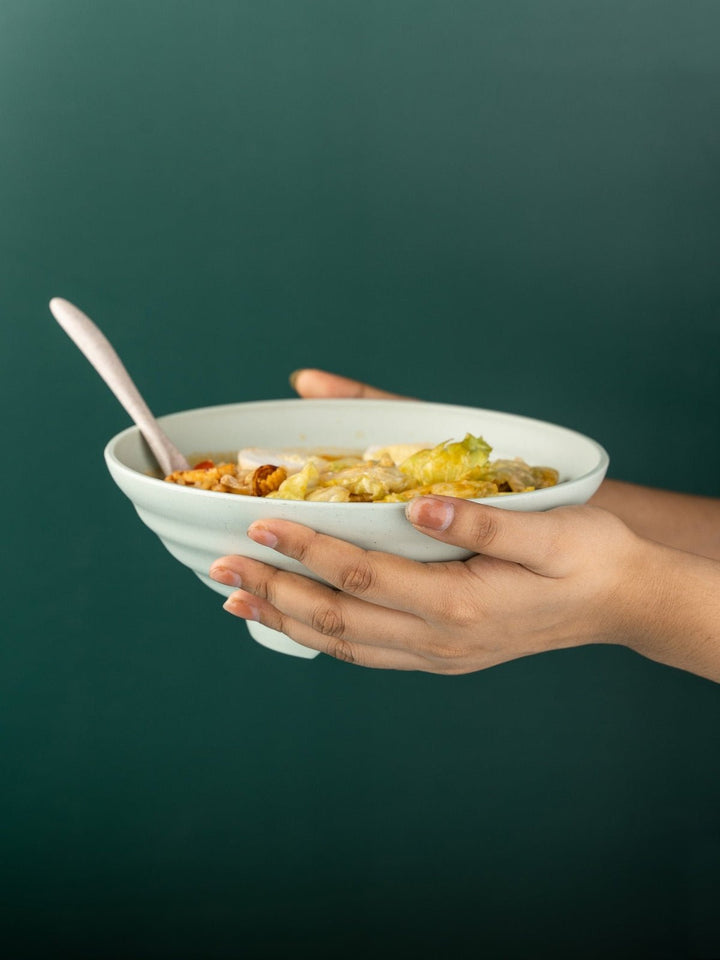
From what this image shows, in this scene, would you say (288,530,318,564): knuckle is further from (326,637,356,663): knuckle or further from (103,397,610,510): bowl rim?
(326,637,356,663): knuckle

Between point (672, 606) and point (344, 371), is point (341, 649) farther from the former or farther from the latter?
point (344, 371)

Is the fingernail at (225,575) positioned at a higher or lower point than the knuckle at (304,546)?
lower

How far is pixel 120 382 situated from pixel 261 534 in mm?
384

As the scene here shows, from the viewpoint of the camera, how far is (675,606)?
83cm

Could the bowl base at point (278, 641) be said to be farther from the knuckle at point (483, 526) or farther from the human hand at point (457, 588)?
the knuckle at point (483, 526)

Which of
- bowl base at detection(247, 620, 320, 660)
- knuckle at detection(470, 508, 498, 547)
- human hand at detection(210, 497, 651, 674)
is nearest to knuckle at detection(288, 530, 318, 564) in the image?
human hand at detection(210, 497, 651, 674)

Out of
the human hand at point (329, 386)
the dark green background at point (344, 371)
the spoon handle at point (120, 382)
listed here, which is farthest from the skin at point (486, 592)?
the dark green background at point (344, 371)

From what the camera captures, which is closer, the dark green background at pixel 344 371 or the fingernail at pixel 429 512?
the fingernail at pixel 429 512

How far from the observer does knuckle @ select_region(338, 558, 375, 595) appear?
670mm

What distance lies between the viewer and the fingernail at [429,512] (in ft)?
→ 2.06

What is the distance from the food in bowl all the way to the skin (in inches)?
2.7

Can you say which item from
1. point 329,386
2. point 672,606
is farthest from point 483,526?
point 329,386

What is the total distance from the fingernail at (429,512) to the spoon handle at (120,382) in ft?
1.19

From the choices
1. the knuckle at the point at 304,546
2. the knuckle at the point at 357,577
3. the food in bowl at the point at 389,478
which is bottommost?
the knuckle at the point at 357,577
